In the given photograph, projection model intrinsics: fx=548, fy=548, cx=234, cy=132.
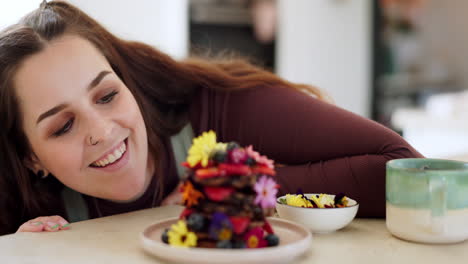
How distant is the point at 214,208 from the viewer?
2.07 feet

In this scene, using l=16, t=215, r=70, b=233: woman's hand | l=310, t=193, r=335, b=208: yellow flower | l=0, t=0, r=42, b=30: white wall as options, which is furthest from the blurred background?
Answer: l=310, t=193, r=335, b=208: yellow flower

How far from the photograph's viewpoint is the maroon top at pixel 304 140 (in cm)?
93

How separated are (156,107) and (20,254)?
57 cm

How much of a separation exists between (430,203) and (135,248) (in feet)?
1.26

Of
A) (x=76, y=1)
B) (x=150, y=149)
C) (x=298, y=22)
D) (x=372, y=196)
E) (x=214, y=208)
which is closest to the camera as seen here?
(x=214, y=208)

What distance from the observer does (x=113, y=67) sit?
115 cm

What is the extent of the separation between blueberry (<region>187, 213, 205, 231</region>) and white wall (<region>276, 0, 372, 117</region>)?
357cm

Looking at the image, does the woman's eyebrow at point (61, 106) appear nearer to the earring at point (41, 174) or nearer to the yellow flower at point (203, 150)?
the earring at point (41, 174)

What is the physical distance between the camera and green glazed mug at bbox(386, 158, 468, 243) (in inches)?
27.0

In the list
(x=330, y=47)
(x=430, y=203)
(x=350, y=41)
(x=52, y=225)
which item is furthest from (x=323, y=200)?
(x=350, y=41)

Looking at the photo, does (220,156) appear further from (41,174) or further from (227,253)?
(41,174)

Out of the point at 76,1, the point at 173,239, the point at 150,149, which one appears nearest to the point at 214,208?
the point at 173,239

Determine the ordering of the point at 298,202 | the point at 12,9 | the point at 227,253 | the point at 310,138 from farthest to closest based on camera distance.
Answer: the point at 12,9, the point at 310,138, the point at 298,202, the point at 227,253

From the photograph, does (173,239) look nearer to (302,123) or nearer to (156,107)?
(302,123)
